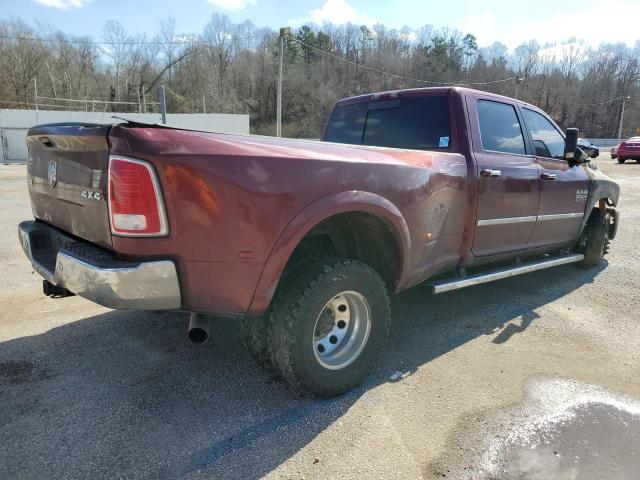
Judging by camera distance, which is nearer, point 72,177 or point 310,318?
point 72,177

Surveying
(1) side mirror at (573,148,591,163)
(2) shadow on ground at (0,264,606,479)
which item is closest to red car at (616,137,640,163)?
(1) side mirror at (573,148,591,163)

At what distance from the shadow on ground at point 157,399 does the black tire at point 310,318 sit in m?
0.15

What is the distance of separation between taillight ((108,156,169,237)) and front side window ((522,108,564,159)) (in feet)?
12.5

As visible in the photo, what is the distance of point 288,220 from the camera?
2.45 metres

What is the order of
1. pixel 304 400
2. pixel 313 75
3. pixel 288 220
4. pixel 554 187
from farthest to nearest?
pixel 313 75
pixel 554 187
pixel 304 400
pixel 288 220

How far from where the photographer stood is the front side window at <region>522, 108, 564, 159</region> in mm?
4688

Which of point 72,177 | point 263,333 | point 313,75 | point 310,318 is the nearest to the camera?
point 72,177

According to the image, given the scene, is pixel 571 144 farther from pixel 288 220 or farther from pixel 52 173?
pixel 52 173

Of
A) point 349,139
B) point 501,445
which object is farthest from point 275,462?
point 349,139

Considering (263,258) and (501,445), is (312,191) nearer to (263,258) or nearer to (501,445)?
(263,258)

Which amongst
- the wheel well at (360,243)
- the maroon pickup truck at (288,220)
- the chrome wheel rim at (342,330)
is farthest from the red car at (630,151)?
the chrome wheel rim at (342,330)

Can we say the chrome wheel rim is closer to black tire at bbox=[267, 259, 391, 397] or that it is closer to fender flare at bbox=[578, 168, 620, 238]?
black tire at bbox=[267, 259, 391, 397]

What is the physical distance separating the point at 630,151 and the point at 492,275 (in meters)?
24.6

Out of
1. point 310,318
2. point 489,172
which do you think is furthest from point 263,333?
point 489,172
